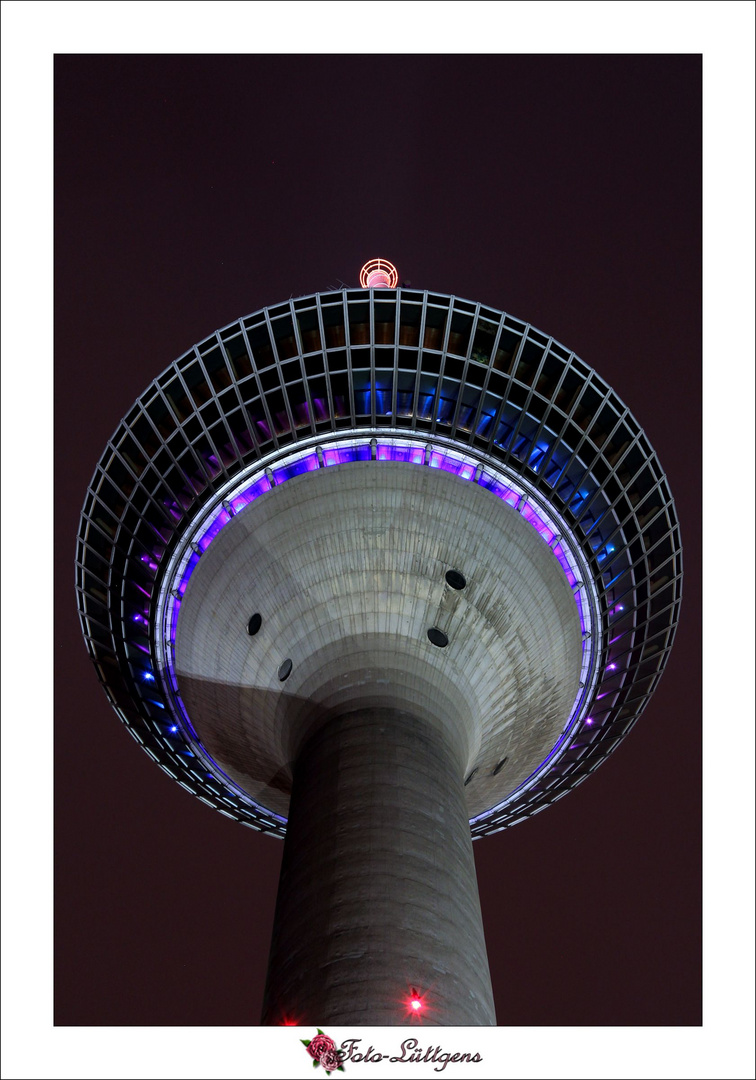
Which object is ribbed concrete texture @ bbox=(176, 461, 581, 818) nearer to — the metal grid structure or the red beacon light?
the metal grid structure

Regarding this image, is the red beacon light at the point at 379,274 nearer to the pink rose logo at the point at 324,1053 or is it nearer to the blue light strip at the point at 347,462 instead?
the blue light strip at the point at 347,462

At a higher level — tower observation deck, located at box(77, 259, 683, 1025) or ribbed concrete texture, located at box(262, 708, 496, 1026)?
tower observation deck, located at box(77, 259, 683, 1025)

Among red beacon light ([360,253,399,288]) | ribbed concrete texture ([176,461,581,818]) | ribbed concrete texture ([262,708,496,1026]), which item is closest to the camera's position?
ribbed concrete texture ([262,708,496,1026])

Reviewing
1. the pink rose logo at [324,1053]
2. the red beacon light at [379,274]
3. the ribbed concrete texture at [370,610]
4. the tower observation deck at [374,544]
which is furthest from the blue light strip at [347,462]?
the pink rose logo at [324,1053]

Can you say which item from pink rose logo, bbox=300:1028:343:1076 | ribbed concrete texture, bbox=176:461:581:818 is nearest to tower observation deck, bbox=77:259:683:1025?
ribbed concrete texture, bbox=176:461:581:818

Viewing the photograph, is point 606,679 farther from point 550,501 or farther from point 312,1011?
point 312,1011

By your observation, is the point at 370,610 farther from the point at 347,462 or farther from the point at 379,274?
the point at 379,274

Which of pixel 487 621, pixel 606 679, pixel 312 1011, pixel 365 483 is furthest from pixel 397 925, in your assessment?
pixel 606 679

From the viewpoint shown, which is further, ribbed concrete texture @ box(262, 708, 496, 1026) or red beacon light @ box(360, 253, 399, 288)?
red beacon light @ box(360, 253, 399, 288)
